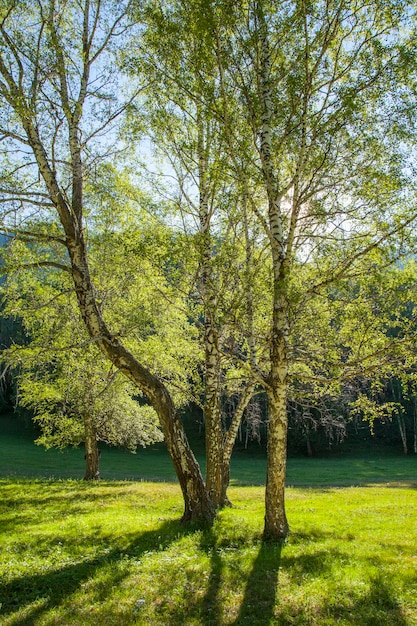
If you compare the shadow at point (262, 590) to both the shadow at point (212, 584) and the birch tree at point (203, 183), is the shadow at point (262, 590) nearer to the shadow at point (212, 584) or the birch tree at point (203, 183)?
the shadow at point (212, 584)

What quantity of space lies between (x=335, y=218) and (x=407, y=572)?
687 cm

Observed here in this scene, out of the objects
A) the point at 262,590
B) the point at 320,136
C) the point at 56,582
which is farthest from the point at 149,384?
the point at 320,136

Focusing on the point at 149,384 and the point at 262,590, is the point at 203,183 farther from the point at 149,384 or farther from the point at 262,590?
the point at 262,590

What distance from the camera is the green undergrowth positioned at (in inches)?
231

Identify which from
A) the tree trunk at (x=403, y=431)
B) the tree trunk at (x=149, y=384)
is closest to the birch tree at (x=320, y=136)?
the tree trunk at (x=149, y=384)

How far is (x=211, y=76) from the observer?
10.0 meters

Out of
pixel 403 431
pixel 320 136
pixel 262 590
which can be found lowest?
pixel 262 590

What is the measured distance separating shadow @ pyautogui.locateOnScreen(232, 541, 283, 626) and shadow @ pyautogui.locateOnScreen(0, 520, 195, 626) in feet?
6.47

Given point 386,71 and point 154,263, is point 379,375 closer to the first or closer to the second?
point 154,263

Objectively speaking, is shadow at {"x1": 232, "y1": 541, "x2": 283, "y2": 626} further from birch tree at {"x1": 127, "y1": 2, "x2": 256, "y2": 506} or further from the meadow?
birch tree at {"x1": 127, "y1": 2, "x2": 256, "y2": 506}

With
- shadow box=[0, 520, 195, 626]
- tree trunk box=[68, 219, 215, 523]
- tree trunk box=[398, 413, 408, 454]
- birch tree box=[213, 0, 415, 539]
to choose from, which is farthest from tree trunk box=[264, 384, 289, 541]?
tree trunk box=[398, 413, 408, 454]

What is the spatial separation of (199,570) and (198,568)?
89mm

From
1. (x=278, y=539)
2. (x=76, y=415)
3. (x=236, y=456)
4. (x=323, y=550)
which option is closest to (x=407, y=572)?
(x=323, y=550)

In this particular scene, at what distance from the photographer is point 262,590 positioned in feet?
21.8
